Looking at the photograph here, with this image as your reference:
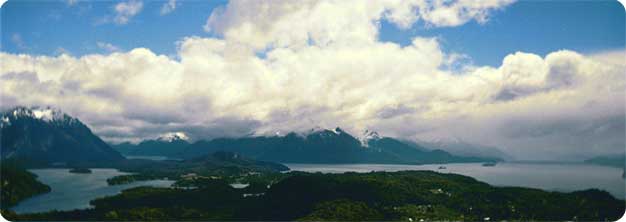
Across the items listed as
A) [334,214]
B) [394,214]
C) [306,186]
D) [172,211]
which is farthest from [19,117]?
[394,214]

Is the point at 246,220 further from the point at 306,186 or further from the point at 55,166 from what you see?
the point at 55,166

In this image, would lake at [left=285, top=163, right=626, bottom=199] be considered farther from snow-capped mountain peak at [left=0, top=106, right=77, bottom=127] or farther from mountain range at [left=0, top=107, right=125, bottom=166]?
snow-capped mountain peak at [left=0, top=106, right=77, bottom=127]

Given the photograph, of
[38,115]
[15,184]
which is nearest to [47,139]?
[38,115]

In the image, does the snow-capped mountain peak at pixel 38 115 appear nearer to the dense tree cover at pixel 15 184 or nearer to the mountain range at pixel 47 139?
the mountain range at pixel 47 139

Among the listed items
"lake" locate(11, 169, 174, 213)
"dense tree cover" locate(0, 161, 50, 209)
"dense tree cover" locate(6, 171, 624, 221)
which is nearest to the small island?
"lake" locate(11, 169, 174, 213)

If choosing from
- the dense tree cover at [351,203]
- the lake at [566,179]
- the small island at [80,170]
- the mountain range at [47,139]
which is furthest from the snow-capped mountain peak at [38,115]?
the lake at [566,179]

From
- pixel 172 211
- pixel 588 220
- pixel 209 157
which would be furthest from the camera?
pixel 209 157
